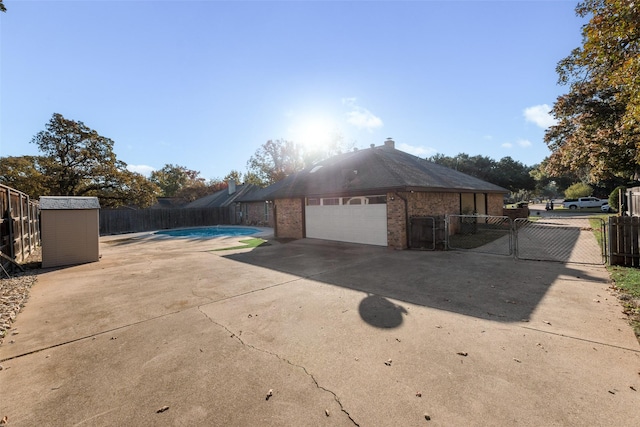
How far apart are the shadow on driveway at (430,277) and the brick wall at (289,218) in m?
4.83

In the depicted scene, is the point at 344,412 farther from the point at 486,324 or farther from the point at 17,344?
the point at 17,344

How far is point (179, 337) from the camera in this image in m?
4.10

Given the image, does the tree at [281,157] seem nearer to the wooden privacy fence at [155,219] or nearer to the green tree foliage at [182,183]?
the green tree foliage at [182,183]

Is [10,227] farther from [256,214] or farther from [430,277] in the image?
[256,214]

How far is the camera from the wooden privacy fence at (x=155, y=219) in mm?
23250

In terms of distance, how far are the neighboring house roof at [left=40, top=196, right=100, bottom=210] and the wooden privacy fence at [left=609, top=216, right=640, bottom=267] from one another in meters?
15.6

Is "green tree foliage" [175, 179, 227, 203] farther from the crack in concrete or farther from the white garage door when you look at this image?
the crack in concrete

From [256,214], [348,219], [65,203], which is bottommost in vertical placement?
[348,219]

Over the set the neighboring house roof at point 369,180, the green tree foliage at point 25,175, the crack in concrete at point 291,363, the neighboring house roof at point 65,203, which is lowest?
the crack in concrete at point 291,363

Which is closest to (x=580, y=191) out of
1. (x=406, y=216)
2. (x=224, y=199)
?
(x=406, y=216)

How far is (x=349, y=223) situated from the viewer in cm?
1341

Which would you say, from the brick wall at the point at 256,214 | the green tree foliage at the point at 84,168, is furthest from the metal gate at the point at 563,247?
the green tree foliage at the point at 84,168

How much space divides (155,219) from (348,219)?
21.3 m

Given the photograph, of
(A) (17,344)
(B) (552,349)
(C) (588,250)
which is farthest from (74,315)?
(C) (588,250)
